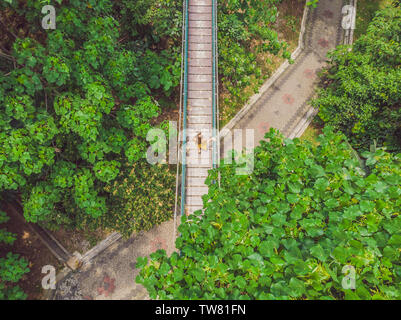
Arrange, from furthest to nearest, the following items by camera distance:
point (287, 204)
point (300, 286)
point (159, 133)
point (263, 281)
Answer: point (159, 133) < point (287, 204) < point (263, 281) < point (300, 286)

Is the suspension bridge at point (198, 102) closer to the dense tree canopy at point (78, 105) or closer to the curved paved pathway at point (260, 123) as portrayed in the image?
the dense tree canopy at point (78, 105)

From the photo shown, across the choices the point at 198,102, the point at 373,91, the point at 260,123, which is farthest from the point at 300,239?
the point at 260,123

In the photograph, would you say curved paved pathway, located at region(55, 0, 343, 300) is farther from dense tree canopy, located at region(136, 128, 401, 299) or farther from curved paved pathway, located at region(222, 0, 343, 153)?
dense tree canopy, located at region(136, 128, 401, 299)

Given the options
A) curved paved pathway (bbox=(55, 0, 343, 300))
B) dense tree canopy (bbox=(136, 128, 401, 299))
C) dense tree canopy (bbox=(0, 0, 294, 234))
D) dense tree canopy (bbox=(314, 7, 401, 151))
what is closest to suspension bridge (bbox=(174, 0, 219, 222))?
dense tree canopy (bbox=(0, 0, 294, 234))

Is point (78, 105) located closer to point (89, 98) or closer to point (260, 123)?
point (89, 98)
